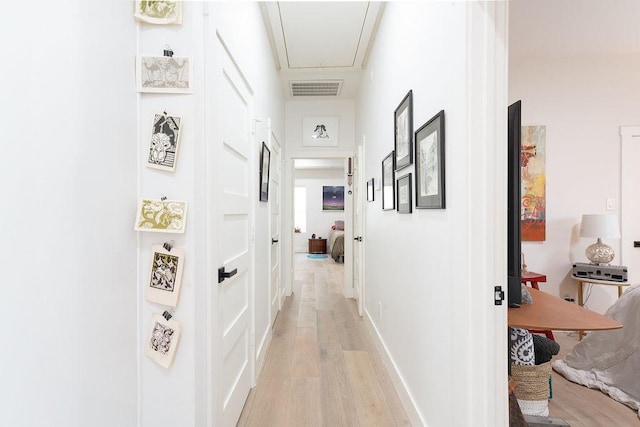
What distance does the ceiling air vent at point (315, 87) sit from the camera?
3.66 m

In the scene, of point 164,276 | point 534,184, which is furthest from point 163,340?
point 534,184

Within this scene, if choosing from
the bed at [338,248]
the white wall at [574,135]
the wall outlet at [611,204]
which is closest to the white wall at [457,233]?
the white wall at [574,135]

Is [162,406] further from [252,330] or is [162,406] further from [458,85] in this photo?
[458,85]

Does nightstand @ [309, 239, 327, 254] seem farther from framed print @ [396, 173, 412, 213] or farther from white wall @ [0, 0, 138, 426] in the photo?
white wall @ [0, 0, 138, 426]

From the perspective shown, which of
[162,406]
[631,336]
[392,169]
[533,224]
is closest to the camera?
[162,406]

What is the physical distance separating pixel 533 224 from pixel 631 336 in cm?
130

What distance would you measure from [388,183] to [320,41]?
171cm

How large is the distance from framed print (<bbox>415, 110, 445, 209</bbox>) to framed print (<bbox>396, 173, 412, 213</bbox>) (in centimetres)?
14

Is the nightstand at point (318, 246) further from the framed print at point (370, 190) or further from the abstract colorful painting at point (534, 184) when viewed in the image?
the abstract colorful painting at point (534, 184)

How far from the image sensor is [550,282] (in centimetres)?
306

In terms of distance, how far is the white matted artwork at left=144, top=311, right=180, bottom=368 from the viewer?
1.03m

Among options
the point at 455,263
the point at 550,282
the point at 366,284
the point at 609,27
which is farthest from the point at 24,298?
the point at 609,27

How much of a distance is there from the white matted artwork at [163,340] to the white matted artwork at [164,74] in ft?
2.65

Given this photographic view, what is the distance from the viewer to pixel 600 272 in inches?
109
